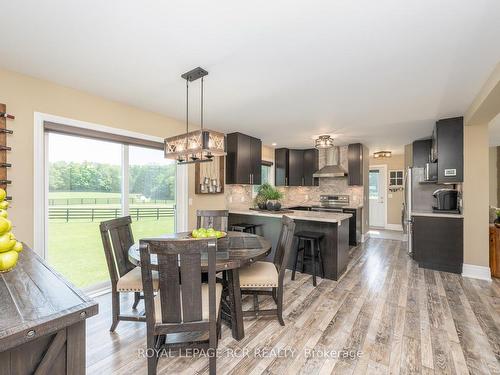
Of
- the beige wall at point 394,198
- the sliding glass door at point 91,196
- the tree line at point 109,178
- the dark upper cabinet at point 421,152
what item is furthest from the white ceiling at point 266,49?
the beige wall at point 394,198

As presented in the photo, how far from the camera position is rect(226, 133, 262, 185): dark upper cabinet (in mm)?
4887

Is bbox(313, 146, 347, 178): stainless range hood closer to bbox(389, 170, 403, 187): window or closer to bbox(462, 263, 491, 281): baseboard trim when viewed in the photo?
bbox(389, 170, 403, 187): window

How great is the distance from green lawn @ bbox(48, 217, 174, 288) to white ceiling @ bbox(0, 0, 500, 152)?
5.58ft

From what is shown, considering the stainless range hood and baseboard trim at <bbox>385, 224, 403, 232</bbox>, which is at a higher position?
the stainless range hood

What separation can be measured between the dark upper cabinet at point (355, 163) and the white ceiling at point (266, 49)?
2.47 metres

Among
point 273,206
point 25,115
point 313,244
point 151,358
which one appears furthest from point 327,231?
point 25,115

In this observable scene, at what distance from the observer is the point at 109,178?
3.29 metres

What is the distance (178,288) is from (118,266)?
108cm

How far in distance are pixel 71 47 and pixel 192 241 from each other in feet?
6.27

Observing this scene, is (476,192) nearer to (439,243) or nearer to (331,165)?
(439,243)

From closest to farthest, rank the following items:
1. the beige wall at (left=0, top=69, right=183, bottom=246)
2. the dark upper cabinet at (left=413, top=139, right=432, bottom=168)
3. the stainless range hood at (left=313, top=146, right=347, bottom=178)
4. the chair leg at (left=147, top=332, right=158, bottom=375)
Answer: the chair leg at (left=147, top=332, right=158, bottom=375) → the beige wall at (left=0, top=69, right=183, bottom=246) → the dark upper cabinet at (left=413, top=139, right=432, bottom=168) → the stainless range hood at (left=313, top=146, right=347, bottom=178)

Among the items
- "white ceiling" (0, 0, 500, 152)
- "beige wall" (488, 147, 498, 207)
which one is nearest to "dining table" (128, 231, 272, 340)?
"white ceiling" (0, 0, 500, 152)

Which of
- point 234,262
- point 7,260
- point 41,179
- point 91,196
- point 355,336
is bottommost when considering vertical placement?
point 355,336

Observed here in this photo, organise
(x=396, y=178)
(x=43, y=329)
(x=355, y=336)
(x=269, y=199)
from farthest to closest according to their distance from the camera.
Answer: (x=396, y=178) → (x=269, y=199) → (x=355, y=336) → (x=43, y=329)
